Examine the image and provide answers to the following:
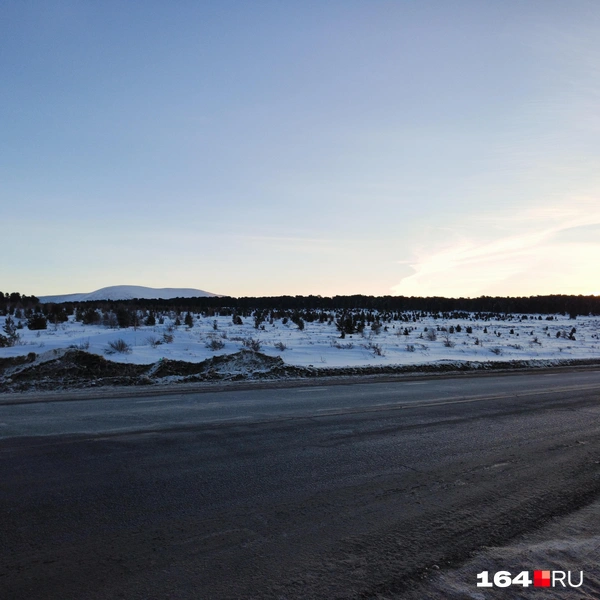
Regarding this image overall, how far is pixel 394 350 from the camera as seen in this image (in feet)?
87.9

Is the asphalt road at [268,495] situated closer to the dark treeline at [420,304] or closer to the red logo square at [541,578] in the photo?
the red logo square at [541,578]

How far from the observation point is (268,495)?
5285mm

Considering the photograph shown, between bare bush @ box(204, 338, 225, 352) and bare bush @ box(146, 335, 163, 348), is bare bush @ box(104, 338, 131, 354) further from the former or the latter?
bare bush @ box(204, 338, 225, 352)

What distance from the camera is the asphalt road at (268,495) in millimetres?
3719

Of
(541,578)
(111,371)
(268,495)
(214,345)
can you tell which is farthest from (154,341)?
(541,578)

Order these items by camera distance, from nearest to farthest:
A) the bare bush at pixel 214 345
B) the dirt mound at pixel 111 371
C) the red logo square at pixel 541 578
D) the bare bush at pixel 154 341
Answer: the red logo square at pixel 541 578
the dirt mound at pixel 111 371
the bare bush at pixel 214 345
the bare bush at pixel 154 341

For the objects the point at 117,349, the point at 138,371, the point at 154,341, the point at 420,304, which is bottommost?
the point at 138,371

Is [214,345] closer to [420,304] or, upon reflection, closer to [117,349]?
[117,349]

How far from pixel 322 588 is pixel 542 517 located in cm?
251

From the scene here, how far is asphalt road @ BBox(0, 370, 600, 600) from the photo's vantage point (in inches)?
146

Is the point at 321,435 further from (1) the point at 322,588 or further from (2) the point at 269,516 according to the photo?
(1) the point at 322,588

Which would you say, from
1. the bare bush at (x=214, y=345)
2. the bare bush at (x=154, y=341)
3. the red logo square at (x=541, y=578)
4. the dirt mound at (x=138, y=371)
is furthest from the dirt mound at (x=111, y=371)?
the red logo square at (x=541, y=578)

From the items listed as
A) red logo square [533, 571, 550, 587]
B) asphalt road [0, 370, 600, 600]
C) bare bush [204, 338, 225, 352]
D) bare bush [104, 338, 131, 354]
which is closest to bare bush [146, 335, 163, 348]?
bare bush [204, 338, 225, 352]

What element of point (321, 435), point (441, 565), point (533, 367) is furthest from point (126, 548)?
point (533, 367)
